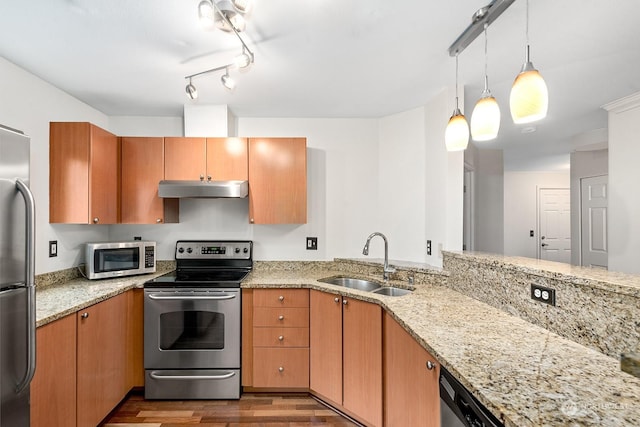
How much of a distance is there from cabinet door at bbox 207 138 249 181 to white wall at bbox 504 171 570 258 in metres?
5.59

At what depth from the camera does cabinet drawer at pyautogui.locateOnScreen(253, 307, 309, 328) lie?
2.34 meters

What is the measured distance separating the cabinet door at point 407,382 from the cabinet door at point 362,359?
6 cm

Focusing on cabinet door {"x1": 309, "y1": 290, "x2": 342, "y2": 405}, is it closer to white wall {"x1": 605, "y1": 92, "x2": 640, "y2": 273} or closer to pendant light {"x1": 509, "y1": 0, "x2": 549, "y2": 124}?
pendant light {"x1": 509, "y1": 0, "x2": 549, "y2": 124}

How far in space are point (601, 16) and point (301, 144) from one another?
199cm

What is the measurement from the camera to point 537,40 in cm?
174

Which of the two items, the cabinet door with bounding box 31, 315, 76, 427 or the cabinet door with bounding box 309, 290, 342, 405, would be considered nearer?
the cabinet door with bounding box 31, 315, 76, 427

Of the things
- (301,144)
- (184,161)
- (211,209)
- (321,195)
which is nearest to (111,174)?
(184,161)

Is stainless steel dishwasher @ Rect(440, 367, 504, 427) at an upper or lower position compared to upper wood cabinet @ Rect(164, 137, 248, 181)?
lower

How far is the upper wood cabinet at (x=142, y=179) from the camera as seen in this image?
259 cm

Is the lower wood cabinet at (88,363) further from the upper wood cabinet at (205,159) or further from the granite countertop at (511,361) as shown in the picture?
the upper wood cabinet at (205,159)

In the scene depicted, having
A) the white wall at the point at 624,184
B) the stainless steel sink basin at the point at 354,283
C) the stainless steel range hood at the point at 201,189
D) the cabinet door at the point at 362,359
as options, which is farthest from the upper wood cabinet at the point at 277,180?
the white wall at the point at 624,184

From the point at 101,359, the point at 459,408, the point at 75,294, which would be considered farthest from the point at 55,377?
the point at 459,408

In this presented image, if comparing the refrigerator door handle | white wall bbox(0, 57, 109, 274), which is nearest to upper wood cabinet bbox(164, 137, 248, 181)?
white wall bbox(0, 57, 109, 274)

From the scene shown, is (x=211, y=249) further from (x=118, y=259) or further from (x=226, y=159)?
(x=226, y=159)
